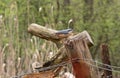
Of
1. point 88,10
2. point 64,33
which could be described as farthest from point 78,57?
point 88,10

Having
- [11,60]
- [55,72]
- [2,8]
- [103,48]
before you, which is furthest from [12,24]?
[2,8]

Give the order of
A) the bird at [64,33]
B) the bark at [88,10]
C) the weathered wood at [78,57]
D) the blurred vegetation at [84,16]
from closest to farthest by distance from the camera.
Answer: the weathered wood at [78,57] < the bird at [64,33] < the blurred vegetation at [84,16] < the bark at [88,10]

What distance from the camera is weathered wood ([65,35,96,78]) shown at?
315 cm

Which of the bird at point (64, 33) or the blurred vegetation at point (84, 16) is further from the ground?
the blurred vegetation at point (84, 16)

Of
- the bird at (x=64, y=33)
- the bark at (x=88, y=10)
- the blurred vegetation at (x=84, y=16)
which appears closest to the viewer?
the bird at (x=64, y=33)

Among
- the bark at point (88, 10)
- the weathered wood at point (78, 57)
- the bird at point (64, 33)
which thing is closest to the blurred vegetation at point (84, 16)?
the bark at point (88, 10)

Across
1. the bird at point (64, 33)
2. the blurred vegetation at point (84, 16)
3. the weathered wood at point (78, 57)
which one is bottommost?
the weathered wood at point (78, 57)

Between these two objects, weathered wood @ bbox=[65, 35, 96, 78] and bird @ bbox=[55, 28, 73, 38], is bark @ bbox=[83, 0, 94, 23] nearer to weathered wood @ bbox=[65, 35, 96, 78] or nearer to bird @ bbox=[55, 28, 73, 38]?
bird @ bbox=[55, 28, 73, 38]

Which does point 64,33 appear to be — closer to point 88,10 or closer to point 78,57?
point 78,57

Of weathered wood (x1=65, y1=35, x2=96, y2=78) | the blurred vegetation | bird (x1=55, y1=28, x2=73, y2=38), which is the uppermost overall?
the blurred vegetation

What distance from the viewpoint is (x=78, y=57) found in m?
3.18

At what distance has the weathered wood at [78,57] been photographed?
3154 mm

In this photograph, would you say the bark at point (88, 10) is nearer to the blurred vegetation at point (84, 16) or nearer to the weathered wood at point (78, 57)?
the blurred vegetation at point (84, 16)

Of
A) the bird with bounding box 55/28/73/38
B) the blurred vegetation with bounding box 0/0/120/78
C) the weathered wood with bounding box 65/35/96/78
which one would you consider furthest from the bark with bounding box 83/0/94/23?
the weathered wood with bounding box 65/35/96/78
